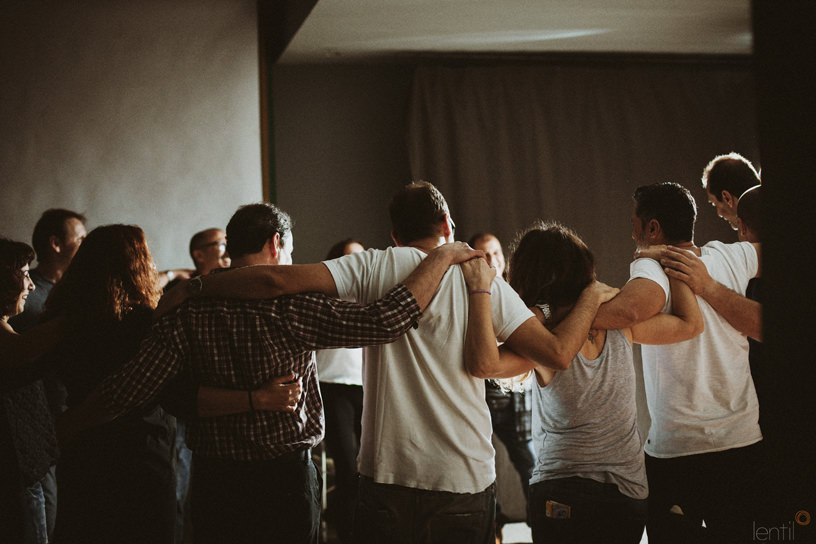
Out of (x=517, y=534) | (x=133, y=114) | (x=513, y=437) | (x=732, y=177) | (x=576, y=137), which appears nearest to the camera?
(x=732, y=177)

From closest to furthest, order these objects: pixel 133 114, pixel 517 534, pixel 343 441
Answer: pixel 343 441 → pixel 517 534 → pixel 133 114

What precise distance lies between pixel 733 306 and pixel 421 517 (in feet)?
3.44

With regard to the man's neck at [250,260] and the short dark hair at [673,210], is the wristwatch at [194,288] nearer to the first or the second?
the man's neck at [250,260]

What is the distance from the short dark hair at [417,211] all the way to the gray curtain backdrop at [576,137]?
254 centimetres

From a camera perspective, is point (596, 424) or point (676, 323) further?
point (676, 323)

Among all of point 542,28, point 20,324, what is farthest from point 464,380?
point 542,28

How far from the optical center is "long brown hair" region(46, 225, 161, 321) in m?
1.98

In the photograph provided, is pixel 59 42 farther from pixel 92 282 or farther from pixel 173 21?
pixel 92 282

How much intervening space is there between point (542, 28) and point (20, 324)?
305 cm

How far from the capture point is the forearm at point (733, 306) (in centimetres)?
197

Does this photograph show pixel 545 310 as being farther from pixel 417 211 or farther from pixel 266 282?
pixel 266 282

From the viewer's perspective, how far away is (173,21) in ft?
14.0

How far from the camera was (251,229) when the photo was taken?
77.3 inches

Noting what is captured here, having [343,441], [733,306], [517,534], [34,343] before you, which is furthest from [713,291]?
[517,534]
